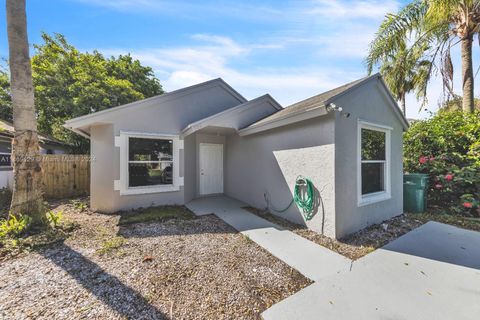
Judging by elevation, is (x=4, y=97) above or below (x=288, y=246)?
above

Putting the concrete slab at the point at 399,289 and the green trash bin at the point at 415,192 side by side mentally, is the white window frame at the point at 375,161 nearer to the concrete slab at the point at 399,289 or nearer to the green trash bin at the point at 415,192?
the concrete slab at the point at 399,289

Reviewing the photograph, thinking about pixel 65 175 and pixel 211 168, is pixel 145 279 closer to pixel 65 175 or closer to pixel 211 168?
pixel 211 168

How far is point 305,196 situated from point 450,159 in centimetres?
565

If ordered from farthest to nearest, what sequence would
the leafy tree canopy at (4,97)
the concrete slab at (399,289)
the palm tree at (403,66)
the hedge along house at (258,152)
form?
the leafy tree canopy at (4,97)
the palm tree at (403,66)
the hedge along house at (258,152)
the concrete slab at (399,289)

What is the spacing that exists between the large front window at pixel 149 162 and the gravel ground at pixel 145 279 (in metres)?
2.52

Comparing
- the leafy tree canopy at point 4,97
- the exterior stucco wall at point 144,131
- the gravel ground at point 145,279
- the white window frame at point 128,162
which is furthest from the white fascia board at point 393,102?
the leafy tree canopy at point 4,97

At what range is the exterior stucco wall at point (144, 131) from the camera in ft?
21.5

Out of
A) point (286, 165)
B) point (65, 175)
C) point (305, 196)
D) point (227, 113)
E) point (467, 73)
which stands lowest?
point (305, 196)

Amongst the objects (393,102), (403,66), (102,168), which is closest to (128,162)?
(102,168)

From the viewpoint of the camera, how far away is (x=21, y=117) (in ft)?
15.4

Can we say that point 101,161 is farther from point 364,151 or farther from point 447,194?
point 447,194

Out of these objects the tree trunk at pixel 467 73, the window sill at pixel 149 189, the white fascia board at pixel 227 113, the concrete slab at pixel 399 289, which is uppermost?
the tree trunk at pixel 467 73

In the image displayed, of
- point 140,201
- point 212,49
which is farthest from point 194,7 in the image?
point 140,201

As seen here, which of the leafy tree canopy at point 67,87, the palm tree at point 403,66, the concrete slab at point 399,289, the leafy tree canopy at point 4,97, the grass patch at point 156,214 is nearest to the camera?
the concrete slab at point 399,289
